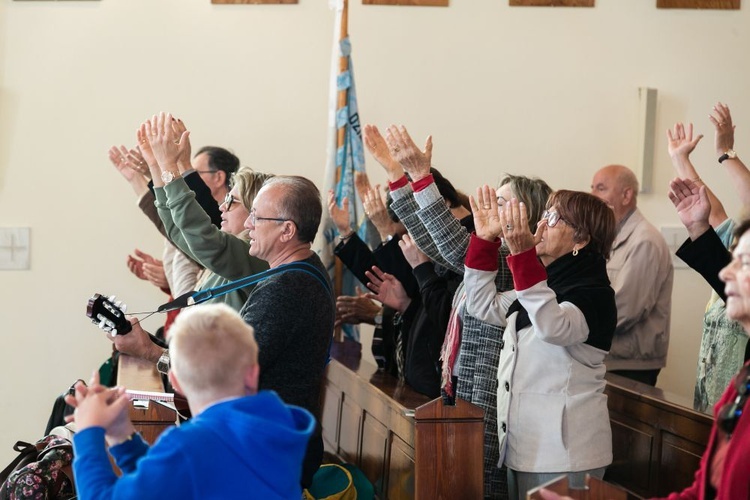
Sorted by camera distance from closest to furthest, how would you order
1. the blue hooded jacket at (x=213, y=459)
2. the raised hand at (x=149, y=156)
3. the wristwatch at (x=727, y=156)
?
1. the blue hooded jacket at (x=213, y=459)
2. the raised hand at (x=149, y=156)
3. the wristwatch at (x=727, y=156)

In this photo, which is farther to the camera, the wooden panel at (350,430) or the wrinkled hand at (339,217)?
the wrinkled hand at (339,217)

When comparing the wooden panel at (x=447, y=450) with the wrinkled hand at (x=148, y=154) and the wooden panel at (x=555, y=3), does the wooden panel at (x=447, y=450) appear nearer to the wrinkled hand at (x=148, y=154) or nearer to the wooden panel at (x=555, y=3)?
the wrinkled hand at (x=148, y=154)

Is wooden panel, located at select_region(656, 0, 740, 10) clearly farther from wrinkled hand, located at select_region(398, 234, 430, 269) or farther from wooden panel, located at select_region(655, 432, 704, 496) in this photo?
wooden panel, located at select_region(655, 432, 704, 496)

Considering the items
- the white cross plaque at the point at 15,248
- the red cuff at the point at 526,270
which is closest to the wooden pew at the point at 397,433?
the red cuff at the point at 526,270

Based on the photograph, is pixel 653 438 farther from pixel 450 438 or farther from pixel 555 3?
pixel 555 3

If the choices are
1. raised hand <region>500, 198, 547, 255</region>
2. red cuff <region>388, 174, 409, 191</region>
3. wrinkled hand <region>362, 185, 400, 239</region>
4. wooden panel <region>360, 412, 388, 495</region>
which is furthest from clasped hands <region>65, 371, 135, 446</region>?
wrinkled hand <region>362, 185, 400, 239</region>

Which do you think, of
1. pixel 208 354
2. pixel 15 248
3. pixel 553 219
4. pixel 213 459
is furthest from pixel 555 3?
pixel 213 459

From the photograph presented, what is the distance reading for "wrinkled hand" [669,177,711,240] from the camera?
3.17 meters

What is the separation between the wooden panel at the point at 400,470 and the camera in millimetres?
3092

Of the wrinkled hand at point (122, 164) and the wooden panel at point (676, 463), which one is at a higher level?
the wrinkled hand at point (122, 164)

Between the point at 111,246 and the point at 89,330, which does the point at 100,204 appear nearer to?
the point at 111,246

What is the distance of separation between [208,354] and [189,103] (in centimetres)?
435

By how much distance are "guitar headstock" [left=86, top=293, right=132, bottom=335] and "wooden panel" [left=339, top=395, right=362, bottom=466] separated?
4.51 feet

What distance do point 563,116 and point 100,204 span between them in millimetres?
2931
